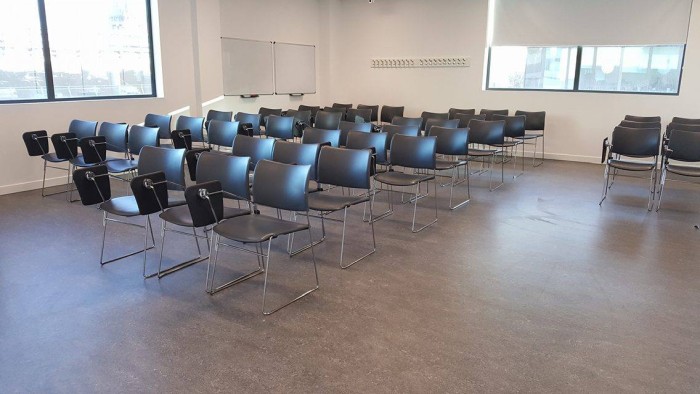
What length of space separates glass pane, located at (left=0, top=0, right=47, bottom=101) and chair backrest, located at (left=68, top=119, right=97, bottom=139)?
957mm

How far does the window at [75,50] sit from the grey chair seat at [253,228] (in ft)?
16.3

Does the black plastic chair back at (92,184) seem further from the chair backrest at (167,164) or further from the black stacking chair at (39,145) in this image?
the black stacking chair at (39,145)

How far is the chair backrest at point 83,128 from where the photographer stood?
6.41 m

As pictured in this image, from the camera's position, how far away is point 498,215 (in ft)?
19.0

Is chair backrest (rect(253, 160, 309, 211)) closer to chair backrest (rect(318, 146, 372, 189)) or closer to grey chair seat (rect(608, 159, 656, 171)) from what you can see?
chair backrest (rect(318, 146, 372, 189))


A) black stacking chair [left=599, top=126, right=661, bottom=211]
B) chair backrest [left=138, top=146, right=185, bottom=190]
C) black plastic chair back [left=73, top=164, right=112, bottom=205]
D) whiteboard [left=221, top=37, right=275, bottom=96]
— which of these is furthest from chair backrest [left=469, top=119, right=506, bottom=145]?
black plastic chair back [left=73, top=164, right=112, bottom=205]

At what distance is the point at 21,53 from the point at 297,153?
467 centimetres

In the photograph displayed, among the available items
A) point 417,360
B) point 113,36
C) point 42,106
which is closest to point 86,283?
point 417,360

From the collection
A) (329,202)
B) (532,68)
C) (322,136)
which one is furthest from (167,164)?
(532,68)

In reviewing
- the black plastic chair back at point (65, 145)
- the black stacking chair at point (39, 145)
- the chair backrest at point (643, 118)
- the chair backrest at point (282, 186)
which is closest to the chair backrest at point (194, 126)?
the black plastic chair back at point (65, 145)

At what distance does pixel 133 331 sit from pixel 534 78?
9.06 m

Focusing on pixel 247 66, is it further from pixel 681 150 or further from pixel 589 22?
pixel 681 150

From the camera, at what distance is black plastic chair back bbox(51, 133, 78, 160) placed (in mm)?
5996

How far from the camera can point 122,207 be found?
4055 mm
